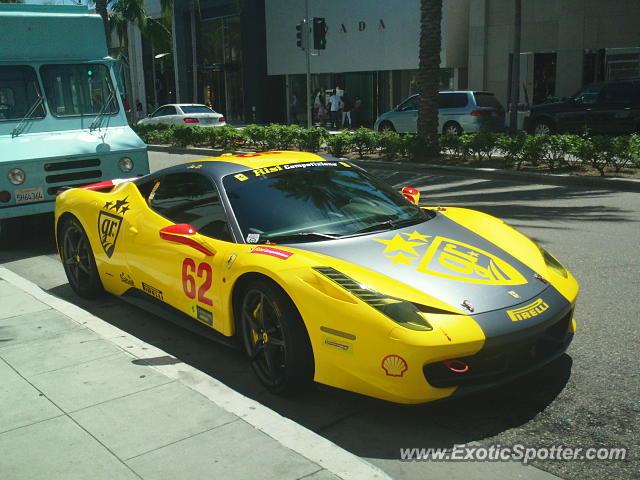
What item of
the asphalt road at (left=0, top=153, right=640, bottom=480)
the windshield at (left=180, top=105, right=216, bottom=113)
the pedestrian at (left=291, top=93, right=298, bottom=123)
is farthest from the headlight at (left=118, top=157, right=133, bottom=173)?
the pedestrian at (left=291, top=93, right=298, bottom=123)

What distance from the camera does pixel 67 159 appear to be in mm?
9148

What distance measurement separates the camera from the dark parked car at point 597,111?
765 inches

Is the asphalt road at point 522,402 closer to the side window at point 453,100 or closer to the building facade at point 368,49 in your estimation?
the side window at point 453,100

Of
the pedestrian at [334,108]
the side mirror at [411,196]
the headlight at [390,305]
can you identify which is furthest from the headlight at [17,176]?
the pedestrian at [334,108]

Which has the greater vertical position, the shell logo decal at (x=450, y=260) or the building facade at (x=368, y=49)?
the building facade at (x=368, y=49)

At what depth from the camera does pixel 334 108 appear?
1302 inches

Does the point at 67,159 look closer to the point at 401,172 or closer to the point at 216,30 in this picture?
the point at 401,172

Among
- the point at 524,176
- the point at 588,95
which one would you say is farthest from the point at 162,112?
the point at 524,176

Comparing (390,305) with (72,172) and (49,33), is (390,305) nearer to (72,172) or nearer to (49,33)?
(72,172)

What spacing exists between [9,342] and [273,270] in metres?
2.41

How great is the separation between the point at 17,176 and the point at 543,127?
16.7 m

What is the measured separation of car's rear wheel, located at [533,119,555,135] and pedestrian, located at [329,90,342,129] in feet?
42.7

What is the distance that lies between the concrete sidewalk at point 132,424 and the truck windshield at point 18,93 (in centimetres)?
512

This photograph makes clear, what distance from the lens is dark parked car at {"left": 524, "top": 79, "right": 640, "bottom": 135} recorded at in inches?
765
